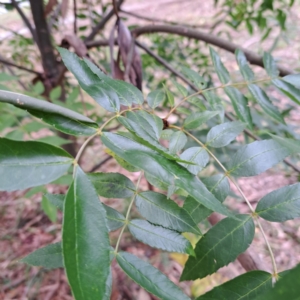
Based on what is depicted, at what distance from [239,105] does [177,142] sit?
6.9 inches

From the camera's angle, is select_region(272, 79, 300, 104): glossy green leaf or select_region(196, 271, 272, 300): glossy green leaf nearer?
select_region(196, 271, 272, 300): glossy green leaf

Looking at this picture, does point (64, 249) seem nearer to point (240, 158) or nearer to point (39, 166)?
point (39, 166)

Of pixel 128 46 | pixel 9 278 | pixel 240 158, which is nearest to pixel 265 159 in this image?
pixel 240 158

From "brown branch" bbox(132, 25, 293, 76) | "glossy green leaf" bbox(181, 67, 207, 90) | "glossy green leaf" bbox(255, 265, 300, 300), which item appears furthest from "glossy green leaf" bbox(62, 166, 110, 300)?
"brown branch" bbox(132, 25, 293, 76)

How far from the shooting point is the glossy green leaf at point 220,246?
0.38m

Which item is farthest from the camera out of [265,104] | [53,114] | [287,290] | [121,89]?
[265,104]

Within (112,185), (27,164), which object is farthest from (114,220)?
(27,164)

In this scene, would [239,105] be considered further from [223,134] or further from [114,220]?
[114,220]

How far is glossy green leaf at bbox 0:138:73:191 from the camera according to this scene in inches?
11.7

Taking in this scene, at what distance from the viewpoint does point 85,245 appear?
28 centimetres

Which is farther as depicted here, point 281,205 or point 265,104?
point 265,104

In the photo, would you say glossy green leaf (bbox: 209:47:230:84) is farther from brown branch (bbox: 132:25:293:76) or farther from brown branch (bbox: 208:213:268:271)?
brown branch (bbox: 208:213:268:271)

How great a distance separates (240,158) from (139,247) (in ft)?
3.23

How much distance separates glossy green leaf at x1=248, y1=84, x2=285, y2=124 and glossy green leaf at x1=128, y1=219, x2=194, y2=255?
29cm
